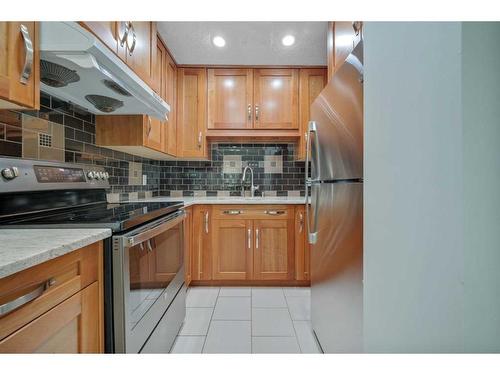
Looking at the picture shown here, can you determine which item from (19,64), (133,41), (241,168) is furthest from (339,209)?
(241,168)

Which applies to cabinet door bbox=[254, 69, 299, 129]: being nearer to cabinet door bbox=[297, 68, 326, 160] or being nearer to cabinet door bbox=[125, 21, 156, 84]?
cabinet door bbox=[297, 68, 326, 160]

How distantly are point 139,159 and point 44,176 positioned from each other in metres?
1.32

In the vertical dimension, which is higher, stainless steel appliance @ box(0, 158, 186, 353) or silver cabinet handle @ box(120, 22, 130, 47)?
silver cabinet handle @ box(120, 22, 130, 47)

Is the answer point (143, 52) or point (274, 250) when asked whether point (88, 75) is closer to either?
point (143, 52)

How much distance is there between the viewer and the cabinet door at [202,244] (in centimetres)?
242

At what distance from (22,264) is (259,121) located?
2367 mm

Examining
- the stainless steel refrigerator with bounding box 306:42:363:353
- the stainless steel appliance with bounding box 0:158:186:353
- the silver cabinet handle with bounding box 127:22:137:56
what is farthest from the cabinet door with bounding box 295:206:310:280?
the silver cabinet handle with bounding box 127:22:137:56

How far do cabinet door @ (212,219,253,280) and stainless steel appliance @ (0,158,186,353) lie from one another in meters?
0.77

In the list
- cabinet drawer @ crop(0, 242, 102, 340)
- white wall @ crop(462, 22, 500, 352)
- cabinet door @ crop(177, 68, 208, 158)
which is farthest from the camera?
cabinet door @ crop(177, 68, 208, 158)

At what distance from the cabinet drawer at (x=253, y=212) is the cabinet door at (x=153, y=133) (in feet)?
2.65

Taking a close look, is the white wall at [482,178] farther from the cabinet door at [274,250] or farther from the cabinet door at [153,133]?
the cabinet door at [274,250]

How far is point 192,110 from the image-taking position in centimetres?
265

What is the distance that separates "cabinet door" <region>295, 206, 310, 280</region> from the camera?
2414 mm
